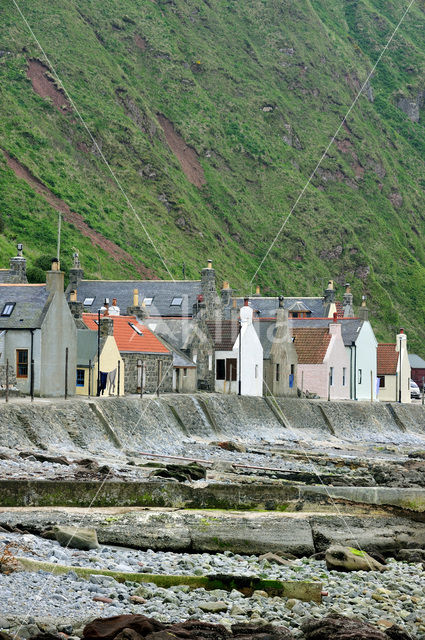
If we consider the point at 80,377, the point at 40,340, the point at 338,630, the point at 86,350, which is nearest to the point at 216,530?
the point at 338,630

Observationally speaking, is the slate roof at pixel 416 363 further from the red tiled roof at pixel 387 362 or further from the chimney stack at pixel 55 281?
the chimney stack at pixel 55 281

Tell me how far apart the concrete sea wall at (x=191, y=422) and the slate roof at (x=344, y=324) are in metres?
5.10

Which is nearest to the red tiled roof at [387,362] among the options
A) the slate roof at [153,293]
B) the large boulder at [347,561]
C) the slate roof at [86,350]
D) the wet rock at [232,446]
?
the slate roof at [153,293]

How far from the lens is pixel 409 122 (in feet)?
637

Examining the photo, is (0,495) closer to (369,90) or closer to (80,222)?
(80,222)

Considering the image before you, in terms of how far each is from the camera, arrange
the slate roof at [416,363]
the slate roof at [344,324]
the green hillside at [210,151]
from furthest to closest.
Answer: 1. the green hillside at [210,151]
2. the slate roof at [416,363]
3. the slate roof at [344,324]

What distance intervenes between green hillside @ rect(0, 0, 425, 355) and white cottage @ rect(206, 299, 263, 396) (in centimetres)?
3039

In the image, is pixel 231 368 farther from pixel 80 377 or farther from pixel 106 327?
pixel 80 377

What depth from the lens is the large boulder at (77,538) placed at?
771 inches

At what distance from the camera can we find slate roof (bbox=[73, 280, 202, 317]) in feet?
223

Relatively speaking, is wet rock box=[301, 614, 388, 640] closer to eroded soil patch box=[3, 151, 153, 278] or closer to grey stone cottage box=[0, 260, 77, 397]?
grey stone cottage box=[0, 260, 77, 397]

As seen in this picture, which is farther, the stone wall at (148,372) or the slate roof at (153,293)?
the slate roof at (153,293)

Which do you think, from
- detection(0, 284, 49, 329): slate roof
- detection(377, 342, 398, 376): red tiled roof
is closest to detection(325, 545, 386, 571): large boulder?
detection(0, 284, 49, 329): slate roof

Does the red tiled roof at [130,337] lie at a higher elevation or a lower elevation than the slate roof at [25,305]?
lower
